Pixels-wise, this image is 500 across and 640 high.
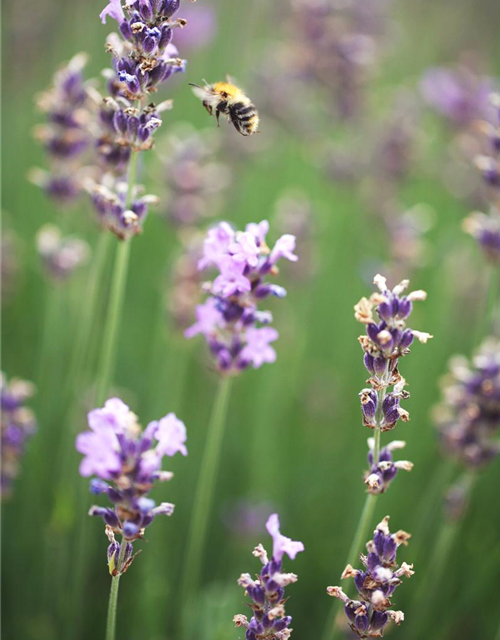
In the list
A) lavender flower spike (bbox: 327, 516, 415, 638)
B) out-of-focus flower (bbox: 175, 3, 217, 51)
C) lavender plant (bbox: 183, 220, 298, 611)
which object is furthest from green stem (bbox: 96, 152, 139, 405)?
out-of-focus flower (bbox: 175, 3, 217, 51)

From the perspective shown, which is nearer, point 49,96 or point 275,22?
point 49,96

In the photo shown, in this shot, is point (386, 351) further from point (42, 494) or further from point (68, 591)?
point (42, 494)

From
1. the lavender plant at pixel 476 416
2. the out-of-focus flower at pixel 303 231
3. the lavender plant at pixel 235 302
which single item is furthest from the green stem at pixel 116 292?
the out-of-focus flower at pixel 303 231

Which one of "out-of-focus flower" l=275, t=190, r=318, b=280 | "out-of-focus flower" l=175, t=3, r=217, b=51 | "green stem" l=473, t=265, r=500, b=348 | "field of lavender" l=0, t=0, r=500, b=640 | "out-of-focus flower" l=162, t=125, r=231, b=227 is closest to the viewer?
"field of lavender" l=0, t=0, r=500, b=640

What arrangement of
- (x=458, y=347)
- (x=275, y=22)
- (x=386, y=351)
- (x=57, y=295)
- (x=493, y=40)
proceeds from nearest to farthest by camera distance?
1. (x=386, y=351)
2. (x=57, y=295)
3. (x=458, y=347)
4. (x=275, y=22)
5. (x=493, y=40)

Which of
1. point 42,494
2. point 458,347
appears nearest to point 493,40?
point 458,347

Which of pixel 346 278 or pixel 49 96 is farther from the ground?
pixel 346 278

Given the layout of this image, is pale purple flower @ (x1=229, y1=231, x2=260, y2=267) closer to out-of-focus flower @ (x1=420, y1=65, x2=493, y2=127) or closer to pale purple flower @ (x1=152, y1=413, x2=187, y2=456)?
pale purple flower @ (x1=152, y1=413, x2=187, y2=456)

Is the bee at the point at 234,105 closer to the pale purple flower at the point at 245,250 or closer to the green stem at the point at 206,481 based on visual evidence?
the pale purple flower at the point at 245,250
